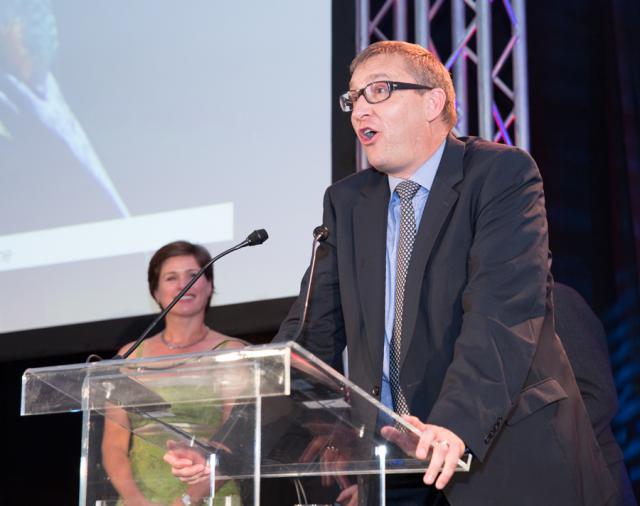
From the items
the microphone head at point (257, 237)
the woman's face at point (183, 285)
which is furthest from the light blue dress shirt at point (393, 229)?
the woman's face at point (183, 285)

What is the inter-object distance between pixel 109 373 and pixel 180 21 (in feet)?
10.1

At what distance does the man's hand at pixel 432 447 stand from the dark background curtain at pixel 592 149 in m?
2.13

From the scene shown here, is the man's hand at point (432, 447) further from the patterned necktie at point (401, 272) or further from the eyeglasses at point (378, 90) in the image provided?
the eyeglasses at point (378, 90)

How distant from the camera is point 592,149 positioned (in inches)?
154

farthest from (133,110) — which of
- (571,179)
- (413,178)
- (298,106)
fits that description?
(413,178)

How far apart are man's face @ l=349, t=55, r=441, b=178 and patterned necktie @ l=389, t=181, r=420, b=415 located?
7cm

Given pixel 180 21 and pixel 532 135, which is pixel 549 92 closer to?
pixel 532 135

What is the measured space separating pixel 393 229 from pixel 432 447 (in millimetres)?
773

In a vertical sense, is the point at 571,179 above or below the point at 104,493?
above

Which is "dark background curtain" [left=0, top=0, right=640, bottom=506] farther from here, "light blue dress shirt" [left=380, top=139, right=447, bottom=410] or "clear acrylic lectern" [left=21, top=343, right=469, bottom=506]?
"clear acrylic lectern" [left=21, top=343, right=469, bottom=506]

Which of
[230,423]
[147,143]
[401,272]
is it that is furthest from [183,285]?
[230,423]

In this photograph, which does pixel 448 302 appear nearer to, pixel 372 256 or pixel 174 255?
pixel 372 256

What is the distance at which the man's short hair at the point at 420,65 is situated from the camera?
2.56 m

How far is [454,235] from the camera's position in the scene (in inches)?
87.0
